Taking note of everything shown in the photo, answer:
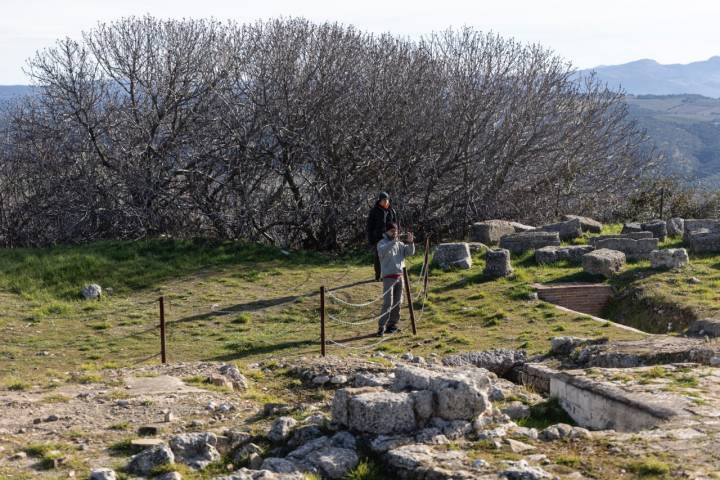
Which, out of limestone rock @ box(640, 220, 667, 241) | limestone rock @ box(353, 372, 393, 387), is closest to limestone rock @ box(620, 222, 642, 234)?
limestone rock @ box(640, 220, 667, 241)

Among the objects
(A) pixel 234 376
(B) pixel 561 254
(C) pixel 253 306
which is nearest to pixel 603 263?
(B) pixel 561 254

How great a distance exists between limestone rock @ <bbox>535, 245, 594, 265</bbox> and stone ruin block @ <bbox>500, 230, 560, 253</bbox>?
0.74 m

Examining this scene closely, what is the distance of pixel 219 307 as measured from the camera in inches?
642

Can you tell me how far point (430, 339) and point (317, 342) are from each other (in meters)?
1.72

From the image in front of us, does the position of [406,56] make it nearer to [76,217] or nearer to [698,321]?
[76,217]

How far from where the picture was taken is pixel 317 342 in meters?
13.9

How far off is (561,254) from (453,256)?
225 centimetres

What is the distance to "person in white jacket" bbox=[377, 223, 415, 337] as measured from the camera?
1413 centimetres

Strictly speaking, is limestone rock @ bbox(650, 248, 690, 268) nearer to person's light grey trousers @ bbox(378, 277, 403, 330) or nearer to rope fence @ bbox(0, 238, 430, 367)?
rope fence @ bbox(0, 238, 430, 367)

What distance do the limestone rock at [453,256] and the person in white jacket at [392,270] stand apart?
4222 mm

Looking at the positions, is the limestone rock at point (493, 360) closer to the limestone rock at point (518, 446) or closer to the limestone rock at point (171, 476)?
the limestone rock at point (518, 446)

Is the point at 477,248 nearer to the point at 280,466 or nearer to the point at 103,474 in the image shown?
the point at 280,466

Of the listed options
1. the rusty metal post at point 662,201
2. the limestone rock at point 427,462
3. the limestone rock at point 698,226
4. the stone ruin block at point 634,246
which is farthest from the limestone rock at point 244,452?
the rusty metal post at point 662,201

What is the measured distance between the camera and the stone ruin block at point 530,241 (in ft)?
64.2
